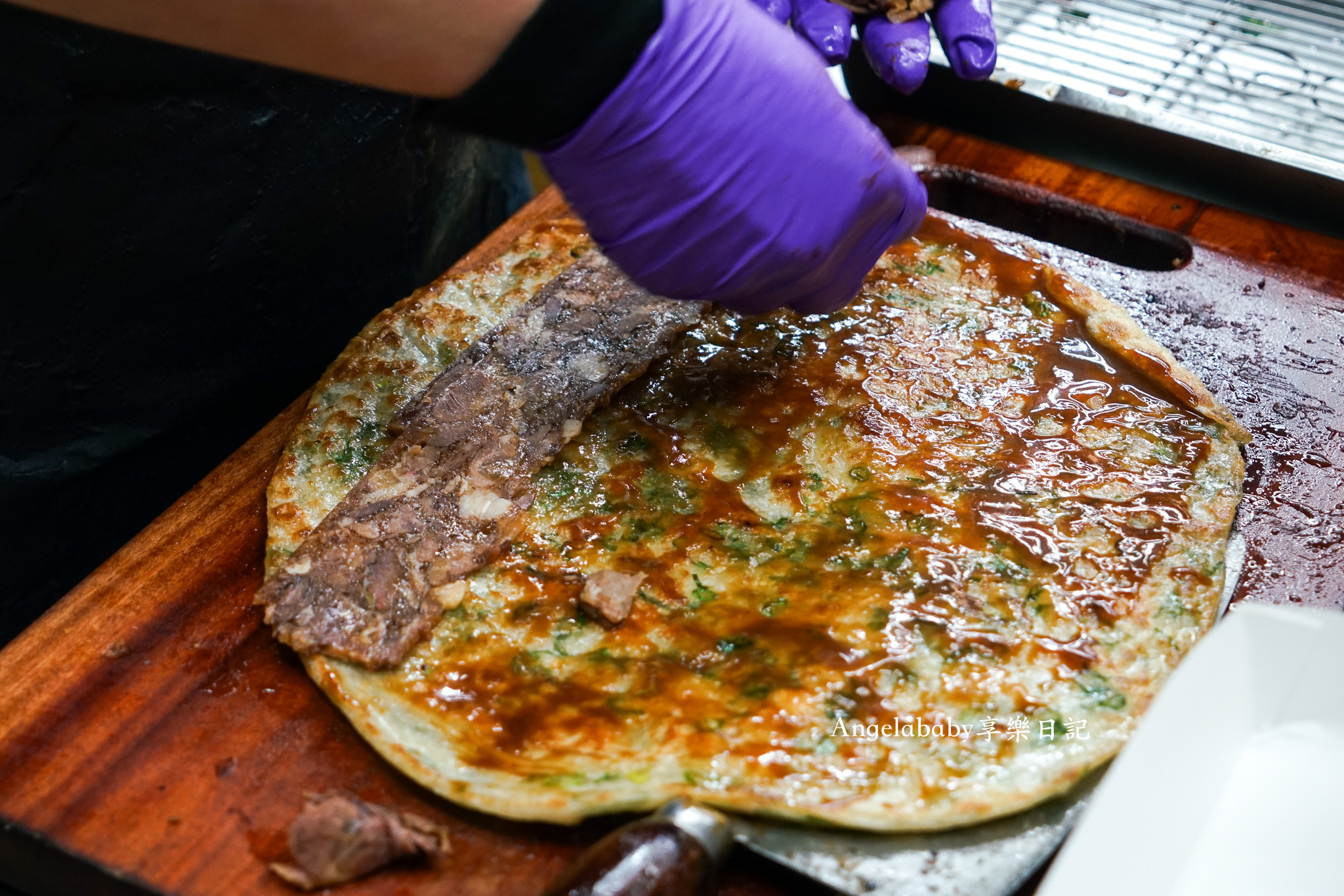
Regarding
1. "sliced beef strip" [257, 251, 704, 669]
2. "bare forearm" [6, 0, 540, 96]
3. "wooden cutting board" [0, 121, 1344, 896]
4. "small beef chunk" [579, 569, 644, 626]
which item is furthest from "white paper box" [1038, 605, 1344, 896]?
"bare forearm" [6, 0, 540, 96]

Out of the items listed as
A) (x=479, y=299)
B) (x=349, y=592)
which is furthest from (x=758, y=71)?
(x=349, y=592)

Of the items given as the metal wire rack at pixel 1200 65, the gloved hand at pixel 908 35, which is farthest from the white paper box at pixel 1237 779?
the gloved hand at pixel 908 35

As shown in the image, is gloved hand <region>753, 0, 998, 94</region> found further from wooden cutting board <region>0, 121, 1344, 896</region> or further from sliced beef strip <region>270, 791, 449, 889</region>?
sliced beef strip <region>270, 791, 449, 889</region>

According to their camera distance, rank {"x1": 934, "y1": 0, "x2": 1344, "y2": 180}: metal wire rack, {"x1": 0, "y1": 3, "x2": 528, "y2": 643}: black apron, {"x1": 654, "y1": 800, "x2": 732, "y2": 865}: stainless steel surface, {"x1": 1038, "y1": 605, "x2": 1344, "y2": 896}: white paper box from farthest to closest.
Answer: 1. {"x1": 934, "y1": 0, "x2": 1344, "y2": 180}: metal wire rack
2. {"x1": 0, "y1": 3, "x2": 528, "y2": 643}: black apron
3. {"x1": 654, "y1": 800, "x2": 732, "y2": 865}: stainless steel surface
4. {"x1": 1038, "y1": 605, "x2": 1344, "y2": 896}: white paper box

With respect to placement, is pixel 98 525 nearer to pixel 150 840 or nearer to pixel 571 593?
pixel 150 840

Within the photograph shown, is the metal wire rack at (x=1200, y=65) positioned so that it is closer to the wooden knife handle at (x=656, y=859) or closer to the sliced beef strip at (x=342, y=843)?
the wooden knife handle at (x=656, y=859)

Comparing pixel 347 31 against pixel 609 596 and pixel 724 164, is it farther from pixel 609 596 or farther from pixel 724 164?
pixel 609 596
